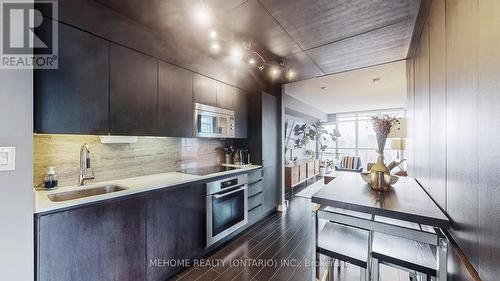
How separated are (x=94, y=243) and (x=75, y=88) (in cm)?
121

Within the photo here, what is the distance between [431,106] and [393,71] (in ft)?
8.73

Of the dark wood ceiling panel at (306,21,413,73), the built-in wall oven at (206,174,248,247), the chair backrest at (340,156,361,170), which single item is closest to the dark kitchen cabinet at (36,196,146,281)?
the built-in wall oven at (206,174,248,247)

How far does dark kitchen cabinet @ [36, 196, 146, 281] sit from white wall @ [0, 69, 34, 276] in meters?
0.07

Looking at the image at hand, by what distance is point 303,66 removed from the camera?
124 inches

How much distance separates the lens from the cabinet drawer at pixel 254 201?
3113mm

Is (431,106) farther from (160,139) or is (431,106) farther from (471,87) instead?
(160,139)

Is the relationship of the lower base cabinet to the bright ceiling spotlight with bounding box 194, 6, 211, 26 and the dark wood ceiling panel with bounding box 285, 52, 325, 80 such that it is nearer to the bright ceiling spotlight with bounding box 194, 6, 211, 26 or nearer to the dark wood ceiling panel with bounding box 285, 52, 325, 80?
the bright ceiling spotlight with bounding box 194, 6, 211, 26

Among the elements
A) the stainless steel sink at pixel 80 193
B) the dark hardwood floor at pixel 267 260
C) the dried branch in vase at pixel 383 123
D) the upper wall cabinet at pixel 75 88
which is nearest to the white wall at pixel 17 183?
the upper wall cabinet at pixel 75 88

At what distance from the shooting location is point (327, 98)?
5.68m

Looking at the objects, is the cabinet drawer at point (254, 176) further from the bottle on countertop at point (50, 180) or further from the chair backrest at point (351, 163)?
the chair backrest at point (351, 163)

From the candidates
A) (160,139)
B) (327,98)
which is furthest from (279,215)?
(327,98)

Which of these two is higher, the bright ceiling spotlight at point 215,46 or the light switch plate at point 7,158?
the bright ceiling spotlight at point 215,46

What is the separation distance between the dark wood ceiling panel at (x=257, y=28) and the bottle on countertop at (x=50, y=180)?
2040 mm

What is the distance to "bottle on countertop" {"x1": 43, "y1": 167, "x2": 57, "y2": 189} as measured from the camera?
168 cm
